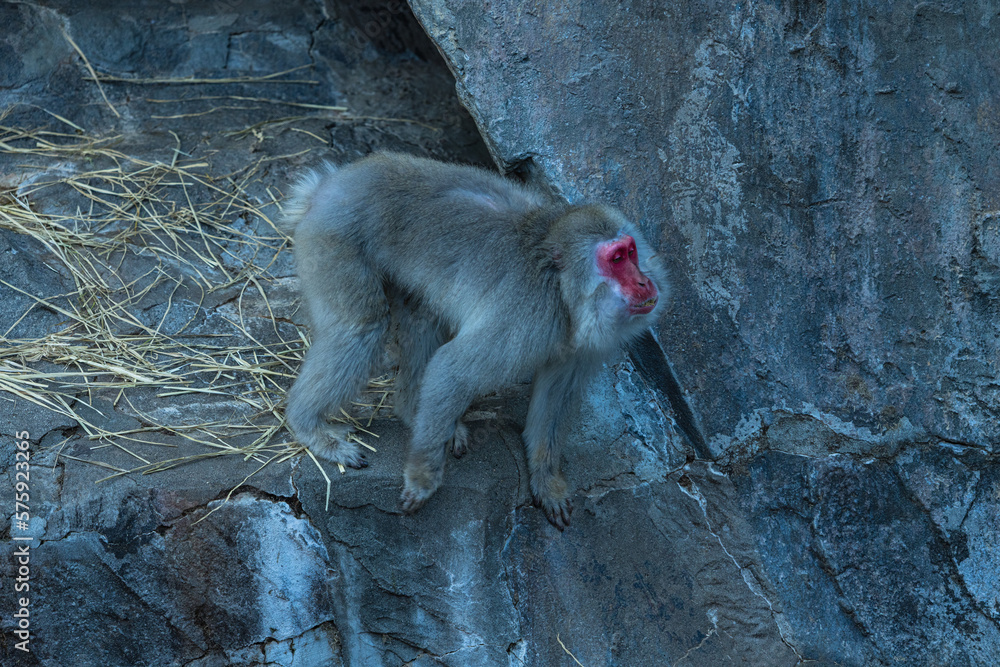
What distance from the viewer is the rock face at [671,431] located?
146 inches

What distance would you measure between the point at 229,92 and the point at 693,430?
13.5 ft

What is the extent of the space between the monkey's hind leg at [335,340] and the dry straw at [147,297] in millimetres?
Result: 211

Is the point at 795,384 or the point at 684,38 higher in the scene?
the point at 684,38

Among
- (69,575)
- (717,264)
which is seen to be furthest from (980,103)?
(69,575)

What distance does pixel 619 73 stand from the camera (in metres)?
4.23

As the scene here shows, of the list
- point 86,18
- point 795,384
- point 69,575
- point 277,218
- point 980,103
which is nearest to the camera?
point 69,575

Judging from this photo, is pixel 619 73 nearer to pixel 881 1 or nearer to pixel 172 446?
pixel 881 1

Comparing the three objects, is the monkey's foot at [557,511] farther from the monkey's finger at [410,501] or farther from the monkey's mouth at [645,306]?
the monkey's mouth at [645,306]

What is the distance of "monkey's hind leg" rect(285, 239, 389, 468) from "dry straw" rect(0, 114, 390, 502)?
0.21m

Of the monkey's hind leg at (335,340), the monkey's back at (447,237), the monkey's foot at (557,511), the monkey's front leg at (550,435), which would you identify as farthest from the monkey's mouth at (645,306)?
the monkey's hind leg at (335,340)

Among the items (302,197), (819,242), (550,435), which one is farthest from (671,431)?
(302,197)

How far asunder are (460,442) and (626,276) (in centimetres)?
121

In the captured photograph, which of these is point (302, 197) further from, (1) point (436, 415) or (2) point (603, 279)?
(2) point (603, 279)

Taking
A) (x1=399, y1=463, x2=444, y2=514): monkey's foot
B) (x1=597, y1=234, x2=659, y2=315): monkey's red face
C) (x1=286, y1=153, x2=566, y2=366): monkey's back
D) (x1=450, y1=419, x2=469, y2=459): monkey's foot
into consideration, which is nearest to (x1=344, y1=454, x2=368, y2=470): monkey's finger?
(x1=399, y1=463, x2=444, y2=514): monkey's foot
